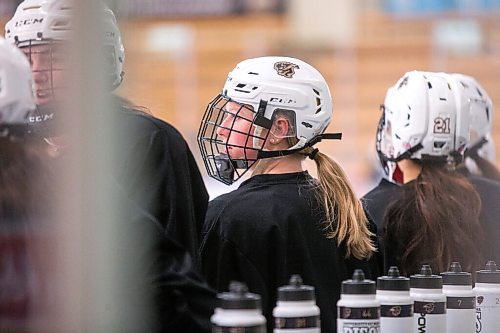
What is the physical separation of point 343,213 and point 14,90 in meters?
1.06

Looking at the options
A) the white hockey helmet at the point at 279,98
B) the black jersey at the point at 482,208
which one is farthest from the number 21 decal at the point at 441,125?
the white hockey helmet at the point at 279,98

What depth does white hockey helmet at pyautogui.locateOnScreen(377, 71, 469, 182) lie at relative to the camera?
386 centimetres

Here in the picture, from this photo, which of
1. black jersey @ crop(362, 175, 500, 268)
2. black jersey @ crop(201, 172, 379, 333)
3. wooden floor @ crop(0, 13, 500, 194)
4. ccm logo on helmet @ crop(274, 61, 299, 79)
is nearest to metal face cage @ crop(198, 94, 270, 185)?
ccm logo on helmet @ crop(274, 61, 299, 79)

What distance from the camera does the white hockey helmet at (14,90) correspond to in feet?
8.22

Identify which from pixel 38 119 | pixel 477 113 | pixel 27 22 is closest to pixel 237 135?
pixel 27 22

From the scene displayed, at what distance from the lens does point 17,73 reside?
8.36 feet

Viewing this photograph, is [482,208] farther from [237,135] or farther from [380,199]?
[237,135]

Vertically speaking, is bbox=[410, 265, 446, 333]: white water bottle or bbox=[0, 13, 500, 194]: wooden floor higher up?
bbox=[410, 265, 446, 333]: white water bottle

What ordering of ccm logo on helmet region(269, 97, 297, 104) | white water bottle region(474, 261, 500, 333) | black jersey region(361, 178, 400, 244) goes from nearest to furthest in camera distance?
white water bottle region(474, 261, 500, 333), ccm logo on helmet region(269, 97, 297, 104), black jersey region(361, 178, 400, 244)

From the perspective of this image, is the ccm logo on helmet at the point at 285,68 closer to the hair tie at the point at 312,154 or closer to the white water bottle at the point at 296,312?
the hair tie at the point at 312,154

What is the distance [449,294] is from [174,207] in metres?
0.85

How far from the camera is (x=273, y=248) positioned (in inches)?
123

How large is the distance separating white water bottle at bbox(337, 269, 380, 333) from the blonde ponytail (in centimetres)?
68

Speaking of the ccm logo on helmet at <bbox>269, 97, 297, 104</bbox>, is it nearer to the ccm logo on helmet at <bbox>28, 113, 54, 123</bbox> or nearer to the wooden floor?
the ccm logo on helmet at <bbox>28, 113, 54, 123</bbox>
